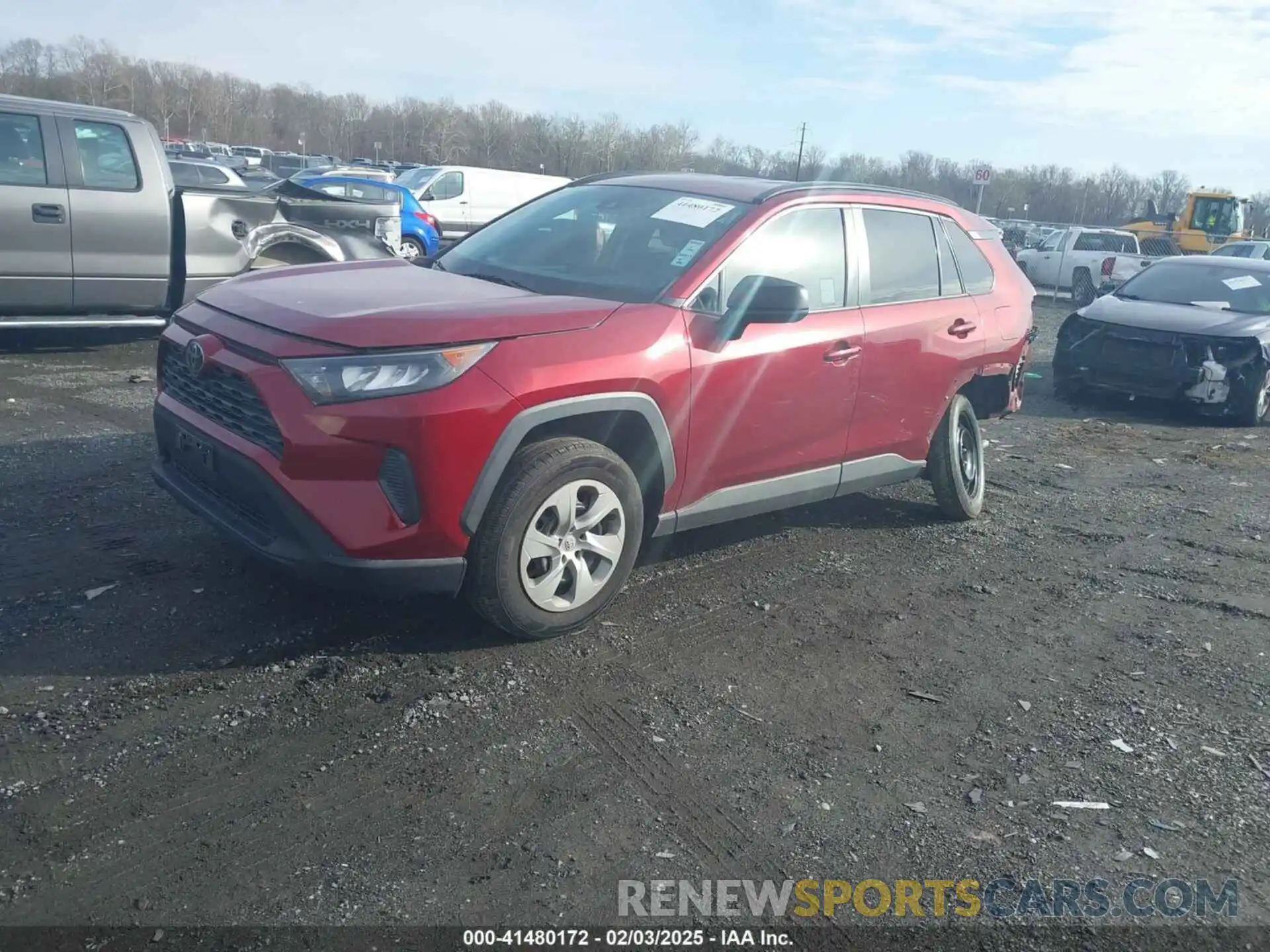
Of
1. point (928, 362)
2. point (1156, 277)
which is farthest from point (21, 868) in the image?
point (1156, 277)

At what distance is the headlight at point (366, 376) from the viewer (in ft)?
11.2

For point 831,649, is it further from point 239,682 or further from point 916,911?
point 239,682

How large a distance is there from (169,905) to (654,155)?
64.0 metres

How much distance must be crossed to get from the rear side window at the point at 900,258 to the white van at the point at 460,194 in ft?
57.9

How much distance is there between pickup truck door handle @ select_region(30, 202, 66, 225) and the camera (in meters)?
7.96

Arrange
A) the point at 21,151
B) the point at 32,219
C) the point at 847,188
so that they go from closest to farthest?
1. the point at 847,188
2. the point at 32,219
3. the point at 21,151

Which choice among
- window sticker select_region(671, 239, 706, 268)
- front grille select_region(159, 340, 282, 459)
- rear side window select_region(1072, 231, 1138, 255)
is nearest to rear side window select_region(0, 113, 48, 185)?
front grille select_region(159, 340, 282, 459)

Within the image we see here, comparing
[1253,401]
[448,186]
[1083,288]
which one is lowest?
[1253,401]

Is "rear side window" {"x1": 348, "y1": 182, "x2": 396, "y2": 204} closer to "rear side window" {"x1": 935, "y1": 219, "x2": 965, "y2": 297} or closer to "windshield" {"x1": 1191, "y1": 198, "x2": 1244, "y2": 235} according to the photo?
"rear side window" {"x1": 935, "y1": 219, "x2": 965, "y2": 297}

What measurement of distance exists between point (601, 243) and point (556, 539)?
5.19 feet

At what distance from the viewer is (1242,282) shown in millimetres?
10406

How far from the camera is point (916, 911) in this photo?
2703mm

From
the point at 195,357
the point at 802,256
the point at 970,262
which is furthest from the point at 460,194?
the point at 195,357

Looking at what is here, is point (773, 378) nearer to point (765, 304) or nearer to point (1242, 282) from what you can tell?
point (765, 304)
